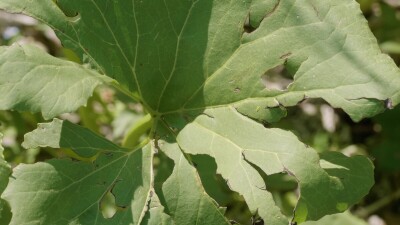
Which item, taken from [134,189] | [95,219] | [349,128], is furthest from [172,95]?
[349,128]

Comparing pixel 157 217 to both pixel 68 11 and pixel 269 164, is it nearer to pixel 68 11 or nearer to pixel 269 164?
pixel 269 164

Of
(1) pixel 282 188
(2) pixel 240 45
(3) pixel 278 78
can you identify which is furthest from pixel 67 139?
(3) pixel 278 78

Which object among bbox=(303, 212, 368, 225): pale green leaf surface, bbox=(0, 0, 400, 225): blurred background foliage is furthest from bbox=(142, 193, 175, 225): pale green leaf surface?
bbox=(303, 212, 368, 225): pale green leaf surface

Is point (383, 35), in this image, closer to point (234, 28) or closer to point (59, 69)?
point (234, 28)

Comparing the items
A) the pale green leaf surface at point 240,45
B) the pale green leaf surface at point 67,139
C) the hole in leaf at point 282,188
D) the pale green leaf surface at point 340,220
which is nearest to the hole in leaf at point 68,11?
the pale green leaf surface at point 240,45

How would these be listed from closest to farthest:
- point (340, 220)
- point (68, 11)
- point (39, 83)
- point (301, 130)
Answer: point (39, 83), point (68, 11), point (340, 220), point (301, 130)

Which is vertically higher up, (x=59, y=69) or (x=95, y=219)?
(x=59, y=69)
